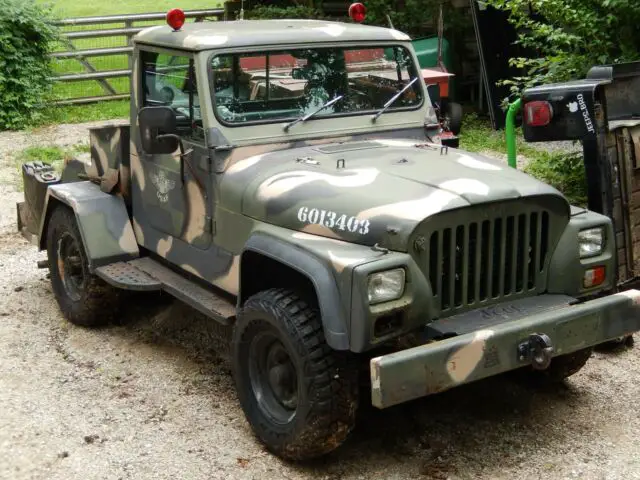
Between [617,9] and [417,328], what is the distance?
3.64 meters

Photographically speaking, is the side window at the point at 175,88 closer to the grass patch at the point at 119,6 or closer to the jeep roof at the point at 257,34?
Answer: the jeep roof at the point at 257,34

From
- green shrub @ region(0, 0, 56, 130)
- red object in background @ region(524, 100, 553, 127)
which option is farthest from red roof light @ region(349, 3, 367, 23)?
green shrub @ region(0, 0, 56, 130)

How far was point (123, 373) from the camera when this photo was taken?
549 centimetres

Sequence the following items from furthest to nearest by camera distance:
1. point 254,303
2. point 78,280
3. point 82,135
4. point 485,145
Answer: point 82,135
point 485,145
point 78,280
point 254,303

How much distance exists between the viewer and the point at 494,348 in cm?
396

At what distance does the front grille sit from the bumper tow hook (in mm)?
371

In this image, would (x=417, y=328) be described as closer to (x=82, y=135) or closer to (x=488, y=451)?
(x=488, y=451)

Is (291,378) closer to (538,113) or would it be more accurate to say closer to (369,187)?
(369,187)

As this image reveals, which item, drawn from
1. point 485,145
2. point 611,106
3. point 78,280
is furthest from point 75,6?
point 611,106

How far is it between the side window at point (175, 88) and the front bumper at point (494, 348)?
6.17ft

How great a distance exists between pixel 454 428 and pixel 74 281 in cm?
286

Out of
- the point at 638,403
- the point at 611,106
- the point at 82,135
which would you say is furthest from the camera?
the point at 82,135

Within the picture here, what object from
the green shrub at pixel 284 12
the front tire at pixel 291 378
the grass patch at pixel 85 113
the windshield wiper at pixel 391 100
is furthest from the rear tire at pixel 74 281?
the green shrub at pixel 284 12

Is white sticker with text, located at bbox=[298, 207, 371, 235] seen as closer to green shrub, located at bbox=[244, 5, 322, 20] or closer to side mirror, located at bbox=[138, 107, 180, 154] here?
side mirror, located at bbox=[138, 107, 180, 154]
